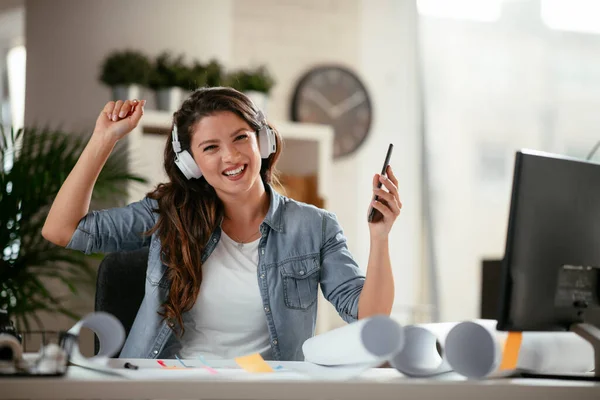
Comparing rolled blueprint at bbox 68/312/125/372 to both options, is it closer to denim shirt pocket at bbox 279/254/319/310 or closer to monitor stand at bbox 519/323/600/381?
monitor stand at bbox 519/323/600/381

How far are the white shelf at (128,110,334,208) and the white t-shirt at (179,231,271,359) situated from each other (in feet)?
4.45

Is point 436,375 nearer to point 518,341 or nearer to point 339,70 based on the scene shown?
point 518,341

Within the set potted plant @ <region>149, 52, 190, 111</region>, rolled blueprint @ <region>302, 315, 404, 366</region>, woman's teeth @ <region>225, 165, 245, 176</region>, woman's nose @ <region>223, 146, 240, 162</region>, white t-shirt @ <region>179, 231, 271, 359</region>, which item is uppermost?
potted plant @ <region>149, 52, 190, 111</region>

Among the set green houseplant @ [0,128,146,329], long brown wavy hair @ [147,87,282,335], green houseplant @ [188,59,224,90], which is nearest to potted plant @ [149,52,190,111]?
green houseplant @ [188,59,224,90]

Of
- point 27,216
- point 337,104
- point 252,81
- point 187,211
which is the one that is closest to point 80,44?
point 252,81

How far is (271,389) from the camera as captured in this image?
3.16ft

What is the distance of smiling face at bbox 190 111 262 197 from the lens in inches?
72.1

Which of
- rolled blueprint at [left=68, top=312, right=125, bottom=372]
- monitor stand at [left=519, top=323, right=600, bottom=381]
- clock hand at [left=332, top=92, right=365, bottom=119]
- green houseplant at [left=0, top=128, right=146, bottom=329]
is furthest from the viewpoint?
clock hand at [left=332, top=92, right=365, bottom=119]

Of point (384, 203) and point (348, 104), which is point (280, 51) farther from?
point (384, 203)

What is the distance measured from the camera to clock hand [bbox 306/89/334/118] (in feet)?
13.5

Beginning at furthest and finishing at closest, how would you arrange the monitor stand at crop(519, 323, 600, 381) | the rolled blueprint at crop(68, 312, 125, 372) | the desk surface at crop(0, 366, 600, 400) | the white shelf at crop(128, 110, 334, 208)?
the white shelf at crop(128, 110, 334, 208) → the monitor stand at crop(519, 323, 600, 381) → the rolled blueprint at crop(68, 312, 125, 372) → the desk surface at crop(0, 366, 600, 400)

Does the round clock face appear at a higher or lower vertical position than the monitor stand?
higher

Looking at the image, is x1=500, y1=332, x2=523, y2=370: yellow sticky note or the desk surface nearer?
the desk surface

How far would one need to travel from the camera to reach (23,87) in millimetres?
3320
